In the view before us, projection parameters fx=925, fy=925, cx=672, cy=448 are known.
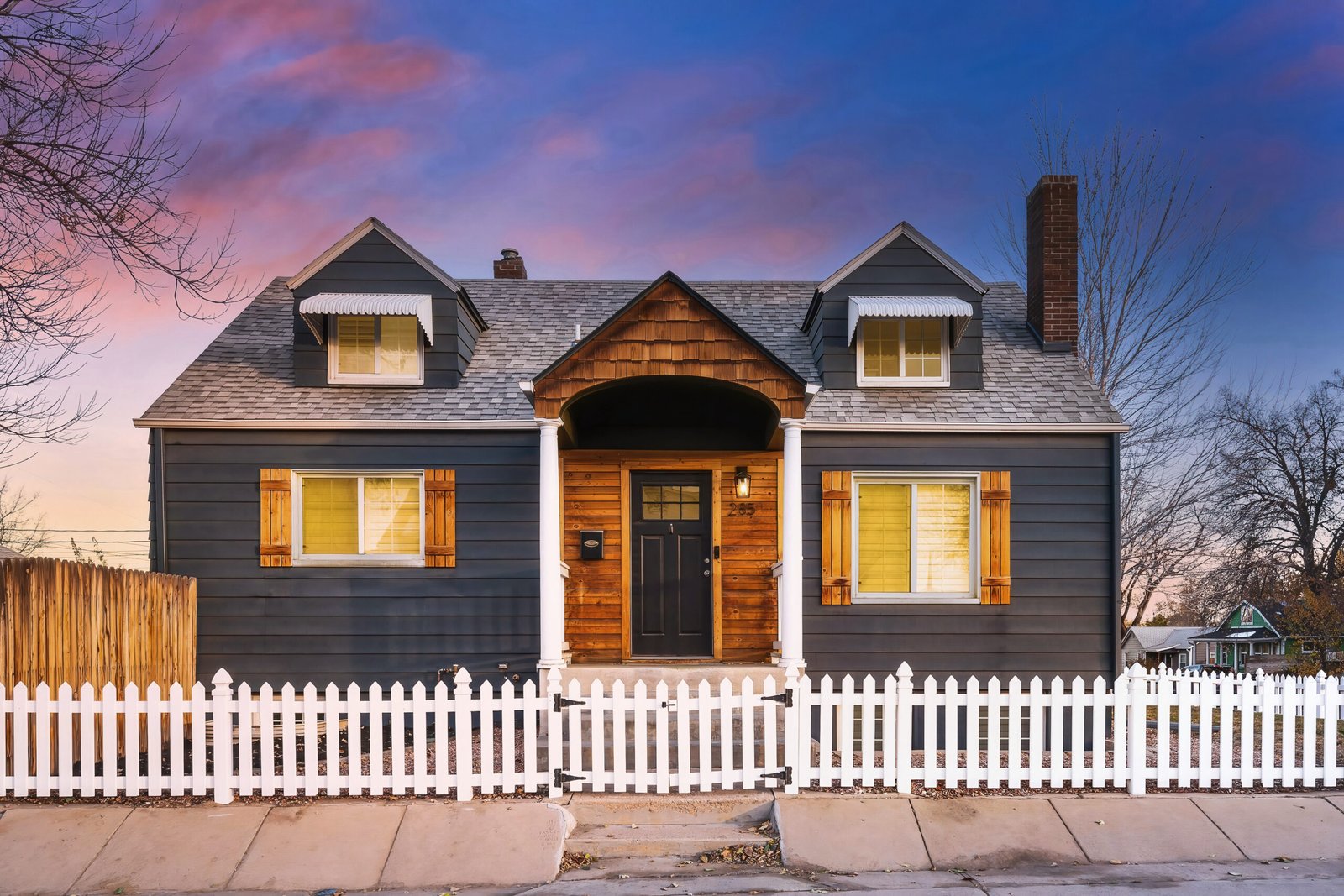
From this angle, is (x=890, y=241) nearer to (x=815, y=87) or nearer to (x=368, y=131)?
(x=815, y=87)

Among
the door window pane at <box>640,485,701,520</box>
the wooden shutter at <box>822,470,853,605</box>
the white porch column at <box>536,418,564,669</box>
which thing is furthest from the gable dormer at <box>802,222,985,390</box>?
the white porch column at <box>536,418,564,669</box>

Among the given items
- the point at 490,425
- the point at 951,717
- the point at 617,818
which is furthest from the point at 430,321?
the point at 951,717

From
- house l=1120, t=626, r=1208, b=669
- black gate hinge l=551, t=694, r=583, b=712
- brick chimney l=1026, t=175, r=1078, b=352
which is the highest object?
brick chimney l=1026, t=175, r=1078, b=352

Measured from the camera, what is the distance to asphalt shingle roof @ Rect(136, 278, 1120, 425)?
1075 cm

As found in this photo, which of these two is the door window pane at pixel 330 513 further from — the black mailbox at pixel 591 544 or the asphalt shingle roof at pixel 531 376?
the black mailbox at pixel 591 544

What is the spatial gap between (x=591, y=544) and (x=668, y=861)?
518cm

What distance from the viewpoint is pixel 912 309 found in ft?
36.5

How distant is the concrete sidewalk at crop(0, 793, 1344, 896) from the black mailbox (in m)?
4.31

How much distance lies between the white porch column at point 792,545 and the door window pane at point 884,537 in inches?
74.4

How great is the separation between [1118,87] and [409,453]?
15.1 m

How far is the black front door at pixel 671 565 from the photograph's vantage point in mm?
11438

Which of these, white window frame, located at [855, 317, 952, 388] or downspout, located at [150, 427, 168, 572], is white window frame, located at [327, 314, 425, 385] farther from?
white window frame, located at [855, 317, 952, 388]

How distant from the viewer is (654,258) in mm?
16719

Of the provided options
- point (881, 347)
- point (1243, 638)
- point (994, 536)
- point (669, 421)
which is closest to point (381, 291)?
point (669, 421)
